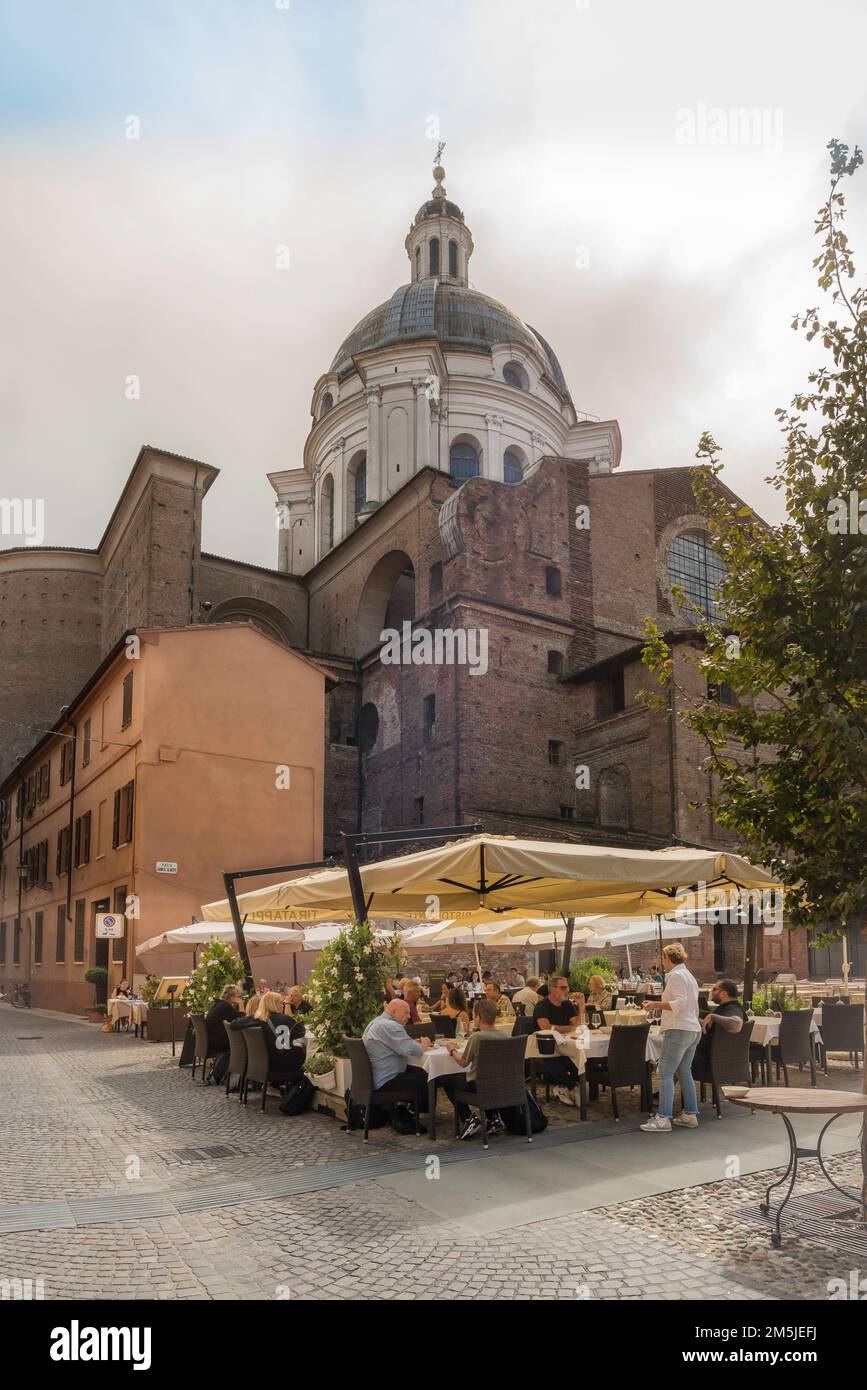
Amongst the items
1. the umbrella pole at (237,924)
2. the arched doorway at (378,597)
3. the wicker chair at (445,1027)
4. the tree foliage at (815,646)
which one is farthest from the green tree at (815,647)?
the arched doorway at (378,597)

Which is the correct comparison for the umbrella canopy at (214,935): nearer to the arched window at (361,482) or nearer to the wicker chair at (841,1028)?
the wicker chair at (841,1028)

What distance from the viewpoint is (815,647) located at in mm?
6676

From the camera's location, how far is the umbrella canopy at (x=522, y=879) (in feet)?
30.0

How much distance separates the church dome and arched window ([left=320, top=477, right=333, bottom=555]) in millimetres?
5892

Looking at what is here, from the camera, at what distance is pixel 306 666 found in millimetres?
25906

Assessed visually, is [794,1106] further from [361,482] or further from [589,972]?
[361,482]

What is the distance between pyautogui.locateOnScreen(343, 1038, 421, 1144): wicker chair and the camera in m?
8.73

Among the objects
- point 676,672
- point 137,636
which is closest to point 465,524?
point 676,672

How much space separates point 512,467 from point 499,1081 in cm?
4309

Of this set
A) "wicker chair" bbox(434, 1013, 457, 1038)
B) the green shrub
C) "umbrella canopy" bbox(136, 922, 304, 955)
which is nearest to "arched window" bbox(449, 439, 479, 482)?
the green shrub

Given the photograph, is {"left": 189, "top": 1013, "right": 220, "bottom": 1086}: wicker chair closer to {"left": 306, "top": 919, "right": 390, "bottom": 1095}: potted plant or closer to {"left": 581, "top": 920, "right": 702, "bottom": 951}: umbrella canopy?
{"left": 306, "top": 919, "right": 390, "bottom": 1095}: potted plant

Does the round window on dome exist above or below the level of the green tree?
above

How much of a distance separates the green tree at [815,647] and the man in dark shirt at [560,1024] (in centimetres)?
376

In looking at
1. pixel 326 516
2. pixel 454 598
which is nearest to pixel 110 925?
pixel 454 598
